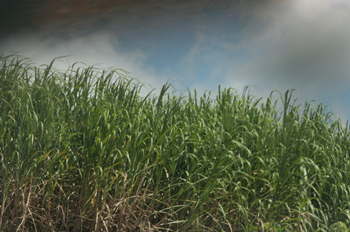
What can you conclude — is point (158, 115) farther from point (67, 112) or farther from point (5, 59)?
point (5, 59)

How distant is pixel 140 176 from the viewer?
2.16 meters

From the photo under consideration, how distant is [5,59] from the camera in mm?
2891

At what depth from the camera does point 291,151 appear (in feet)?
7.64

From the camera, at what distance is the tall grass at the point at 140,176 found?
2.00 metres

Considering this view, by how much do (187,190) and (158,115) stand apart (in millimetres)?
671

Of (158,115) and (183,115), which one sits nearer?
(158,115)

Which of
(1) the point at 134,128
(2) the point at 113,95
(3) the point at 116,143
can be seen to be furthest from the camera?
(2) the point at 113,95

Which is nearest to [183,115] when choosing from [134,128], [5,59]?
[134,128]

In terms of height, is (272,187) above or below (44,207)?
above

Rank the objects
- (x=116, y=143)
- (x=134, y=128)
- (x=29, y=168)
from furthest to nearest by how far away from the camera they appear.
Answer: (x=134, y=128), (x=116, y=143), (x=29, y=168)

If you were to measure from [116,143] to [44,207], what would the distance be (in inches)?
28.0

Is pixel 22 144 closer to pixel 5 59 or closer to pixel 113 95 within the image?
pixel 113 95

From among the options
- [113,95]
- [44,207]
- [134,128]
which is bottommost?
[44,207]

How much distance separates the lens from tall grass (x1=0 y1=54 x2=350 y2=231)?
200 cm
